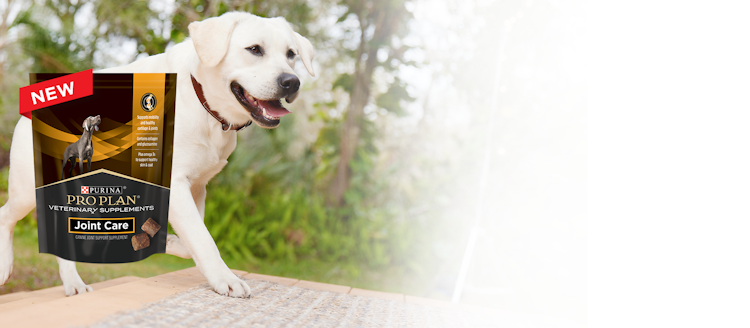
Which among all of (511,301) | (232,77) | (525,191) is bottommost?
Answer: (511,301)

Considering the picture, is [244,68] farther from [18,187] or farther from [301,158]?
[301,158]

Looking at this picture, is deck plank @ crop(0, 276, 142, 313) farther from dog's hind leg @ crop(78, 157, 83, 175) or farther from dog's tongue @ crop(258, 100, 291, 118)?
dog's tongue @ crop(258, 100, 291, 118)

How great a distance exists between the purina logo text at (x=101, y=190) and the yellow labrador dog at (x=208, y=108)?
11 centimetres

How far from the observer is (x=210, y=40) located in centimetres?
94

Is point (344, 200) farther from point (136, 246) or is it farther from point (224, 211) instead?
point (136, 246)

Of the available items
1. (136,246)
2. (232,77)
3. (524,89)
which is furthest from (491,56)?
(136,246)

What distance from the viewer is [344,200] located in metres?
3.08

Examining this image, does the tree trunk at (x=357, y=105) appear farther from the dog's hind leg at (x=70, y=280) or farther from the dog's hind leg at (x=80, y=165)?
the dog's hind leg at (x=80, y=165)

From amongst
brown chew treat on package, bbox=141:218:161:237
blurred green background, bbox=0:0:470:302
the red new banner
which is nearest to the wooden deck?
Result: brown chew treat on package, bbox=141:218:161:237

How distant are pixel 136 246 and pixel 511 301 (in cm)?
225

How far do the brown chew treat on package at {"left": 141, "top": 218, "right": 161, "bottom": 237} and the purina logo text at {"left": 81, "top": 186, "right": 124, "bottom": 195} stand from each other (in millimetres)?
77

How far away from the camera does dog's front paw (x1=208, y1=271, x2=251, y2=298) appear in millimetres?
932

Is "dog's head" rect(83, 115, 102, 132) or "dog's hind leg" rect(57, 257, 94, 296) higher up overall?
"dog's head" rect(83, 115, 102, 132)

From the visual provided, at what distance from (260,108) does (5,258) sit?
71 cm
